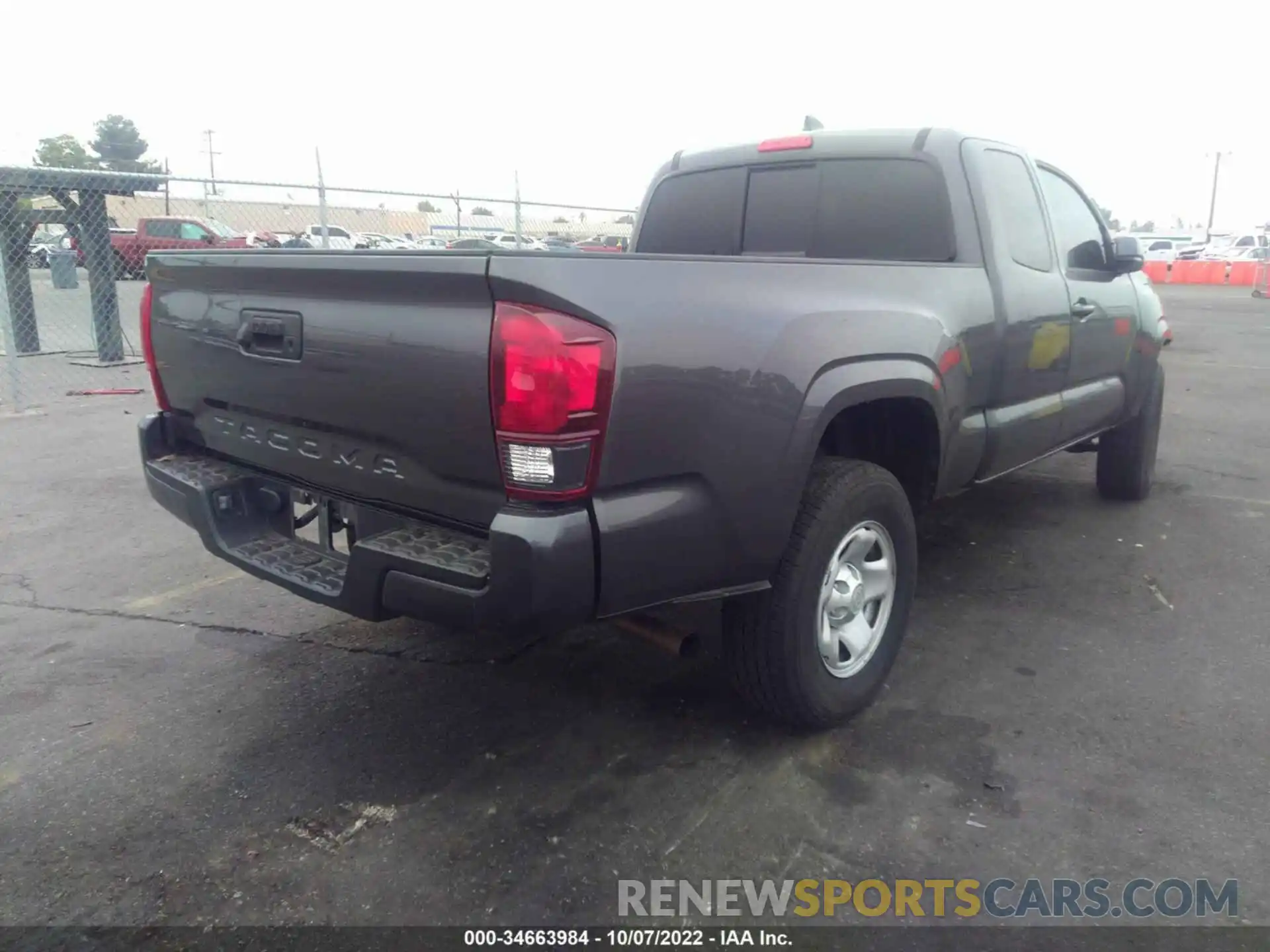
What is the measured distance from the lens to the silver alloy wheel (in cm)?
296

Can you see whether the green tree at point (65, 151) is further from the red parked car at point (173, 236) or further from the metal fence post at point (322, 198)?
the metal fence post at point (322, 198)

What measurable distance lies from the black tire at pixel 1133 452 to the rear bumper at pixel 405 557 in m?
4.25

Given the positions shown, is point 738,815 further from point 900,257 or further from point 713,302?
point 900,257

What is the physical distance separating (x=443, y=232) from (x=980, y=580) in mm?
12994

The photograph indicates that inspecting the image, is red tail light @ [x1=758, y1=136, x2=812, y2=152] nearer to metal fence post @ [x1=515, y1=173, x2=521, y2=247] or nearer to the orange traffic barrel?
metal fence post @ [x1=515, y1=173, x2=521, y2=247]

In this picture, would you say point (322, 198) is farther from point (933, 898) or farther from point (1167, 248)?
point (1167, 248)

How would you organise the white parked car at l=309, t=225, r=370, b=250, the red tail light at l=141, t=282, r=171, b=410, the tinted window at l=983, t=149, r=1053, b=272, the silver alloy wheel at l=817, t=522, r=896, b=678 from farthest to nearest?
the white parked car at l=309, t=225, r=370, b=250 < the tinted window at l=983, t=149, r=1053, b=272 < the red tail light at l=141, t=282, r=171, b=410 < the silver alloy wheel at l=817, t=522, r=896, b=678

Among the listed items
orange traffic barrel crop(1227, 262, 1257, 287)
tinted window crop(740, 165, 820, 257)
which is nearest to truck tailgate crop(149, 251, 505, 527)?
tinted window crop(740, 165, 820, 257)

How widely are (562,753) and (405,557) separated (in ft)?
3.03

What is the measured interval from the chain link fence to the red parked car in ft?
0.74

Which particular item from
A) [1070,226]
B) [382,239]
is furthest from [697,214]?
[382,239]

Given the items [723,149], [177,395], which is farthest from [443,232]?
[177,395]

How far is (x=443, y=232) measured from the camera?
15.7 m

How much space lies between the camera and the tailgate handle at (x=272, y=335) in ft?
8.73
